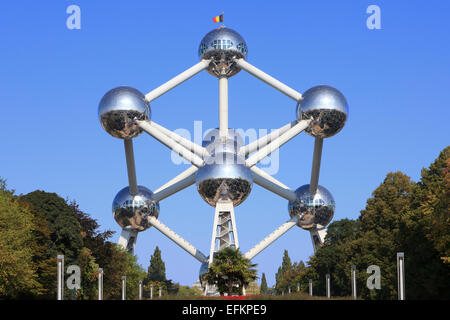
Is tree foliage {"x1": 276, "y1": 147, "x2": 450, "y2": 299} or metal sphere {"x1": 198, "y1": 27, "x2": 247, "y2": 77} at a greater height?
metal sphere {"x1": 198, "y1": 27, "x2": 247, "y2": 77}

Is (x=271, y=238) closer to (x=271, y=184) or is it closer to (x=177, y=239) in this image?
(x=271, y=184)

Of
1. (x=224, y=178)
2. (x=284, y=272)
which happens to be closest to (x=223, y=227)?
(x=224, y=178)

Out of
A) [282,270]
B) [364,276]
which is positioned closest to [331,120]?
[364,276]

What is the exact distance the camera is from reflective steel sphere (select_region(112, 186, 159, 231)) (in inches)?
2315

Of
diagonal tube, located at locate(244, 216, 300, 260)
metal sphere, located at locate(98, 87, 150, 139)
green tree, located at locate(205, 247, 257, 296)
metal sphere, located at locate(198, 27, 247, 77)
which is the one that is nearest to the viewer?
green tree, located at locate(205, 247, 257, 296)

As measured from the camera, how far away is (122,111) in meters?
51.6

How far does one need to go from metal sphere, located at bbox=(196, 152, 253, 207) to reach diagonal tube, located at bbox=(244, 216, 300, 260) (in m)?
7.73

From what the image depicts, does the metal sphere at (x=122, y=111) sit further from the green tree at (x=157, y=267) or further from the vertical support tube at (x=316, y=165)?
the green tree at (x=157, y=267)

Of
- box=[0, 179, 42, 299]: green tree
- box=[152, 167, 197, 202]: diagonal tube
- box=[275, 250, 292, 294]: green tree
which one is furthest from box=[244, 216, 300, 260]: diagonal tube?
box=[275, 250, 292, 294]: green tree

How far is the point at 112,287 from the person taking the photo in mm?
53688

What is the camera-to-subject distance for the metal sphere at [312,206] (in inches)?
2331

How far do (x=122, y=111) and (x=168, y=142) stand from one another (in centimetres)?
422

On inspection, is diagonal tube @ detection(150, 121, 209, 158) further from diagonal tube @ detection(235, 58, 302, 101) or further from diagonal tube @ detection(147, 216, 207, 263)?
diagonal tube @ detection(147, 216, 207, 263)
